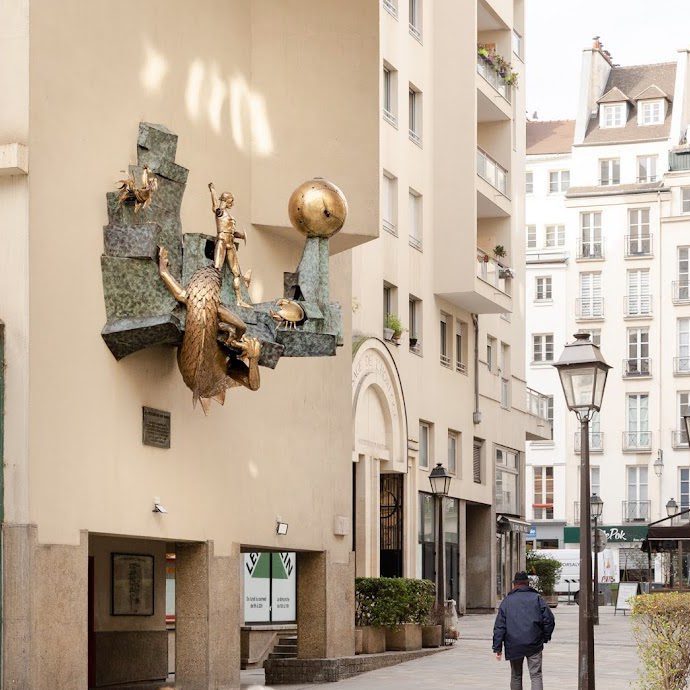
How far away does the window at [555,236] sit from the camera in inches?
3378

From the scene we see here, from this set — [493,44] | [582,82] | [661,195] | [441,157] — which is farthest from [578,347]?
[582,82]

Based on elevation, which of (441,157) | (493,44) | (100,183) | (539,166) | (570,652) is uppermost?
(539,166)

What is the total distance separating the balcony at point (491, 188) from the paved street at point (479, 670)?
44.6ft

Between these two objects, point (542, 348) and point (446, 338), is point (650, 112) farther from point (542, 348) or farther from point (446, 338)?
point (446, 338)

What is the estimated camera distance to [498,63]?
44469mm

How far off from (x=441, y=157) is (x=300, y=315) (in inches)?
909

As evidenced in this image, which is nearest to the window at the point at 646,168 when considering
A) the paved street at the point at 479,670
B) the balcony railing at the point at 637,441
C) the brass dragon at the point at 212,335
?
the balcony railing at the point at 637,441

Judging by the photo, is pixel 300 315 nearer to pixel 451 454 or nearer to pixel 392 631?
pixel 392 631

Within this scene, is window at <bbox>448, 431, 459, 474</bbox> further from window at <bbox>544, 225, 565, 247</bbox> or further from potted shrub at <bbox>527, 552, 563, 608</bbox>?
window at <bbox>544, 225, 565, 247</bbox>

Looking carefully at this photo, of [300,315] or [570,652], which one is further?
[570,652]

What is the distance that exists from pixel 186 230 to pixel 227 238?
548 millimetres

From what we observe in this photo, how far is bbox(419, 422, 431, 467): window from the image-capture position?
1574 inches

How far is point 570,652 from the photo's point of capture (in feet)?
94.2

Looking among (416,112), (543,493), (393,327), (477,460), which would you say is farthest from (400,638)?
(543,493)
